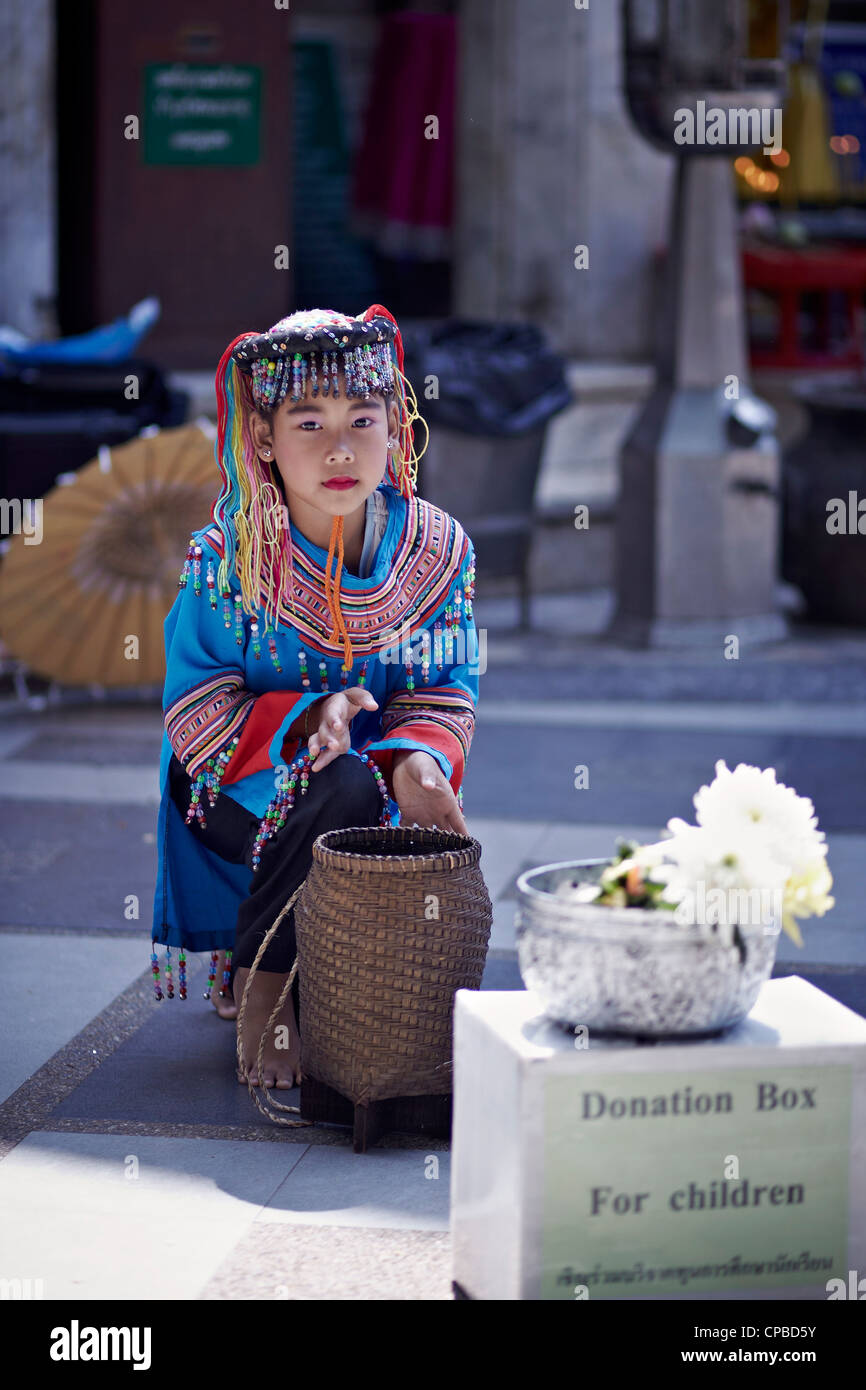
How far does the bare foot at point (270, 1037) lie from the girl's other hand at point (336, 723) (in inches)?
17.0

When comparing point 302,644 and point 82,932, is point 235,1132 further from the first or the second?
point 82,932

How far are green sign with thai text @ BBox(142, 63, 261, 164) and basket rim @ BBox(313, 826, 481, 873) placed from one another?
684cm

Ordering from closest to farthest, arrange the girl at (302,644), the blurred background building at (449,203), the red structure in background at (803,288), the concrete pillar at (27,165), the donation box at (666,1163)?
the donation box at (666,1163) → the girl at (302,644) → the concrete pillar at (27,165) → the blurred background building at (449,203) → the red structure in background at (803,288)

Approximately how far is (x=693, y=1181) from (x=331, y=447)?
5.08 ft

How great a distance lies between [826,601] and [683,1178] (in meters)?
6.68

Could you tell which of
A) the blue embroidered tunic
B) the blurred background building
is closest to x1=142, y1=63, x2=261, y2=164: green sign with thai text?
the blurred background building

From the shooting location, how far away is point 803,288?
11336 mm

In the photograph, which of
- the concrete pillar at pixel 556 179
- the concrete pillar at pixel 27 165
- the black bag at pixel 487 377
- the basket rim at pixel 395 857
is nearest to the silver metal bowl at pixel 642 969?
the basket rim at pixel 395 857

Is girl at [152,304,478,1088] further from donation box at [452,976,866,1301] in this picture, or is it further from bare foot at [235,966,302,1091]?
donation box at [452,976,866,1301]

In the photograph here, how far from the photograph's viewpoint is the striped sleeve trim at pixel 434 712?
3.76m

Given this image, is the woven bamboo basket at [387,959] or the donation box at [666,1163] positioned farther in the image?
the woven bamboo basket at [387,959]

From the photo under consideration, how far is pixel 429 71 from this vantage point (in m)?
11.1

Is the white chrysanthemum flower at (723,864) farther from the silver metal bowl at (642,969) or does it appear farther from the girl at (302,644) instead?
the girl at (302,644)

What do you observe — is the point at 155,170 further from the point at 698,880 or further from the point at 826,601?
the point at 698,880
